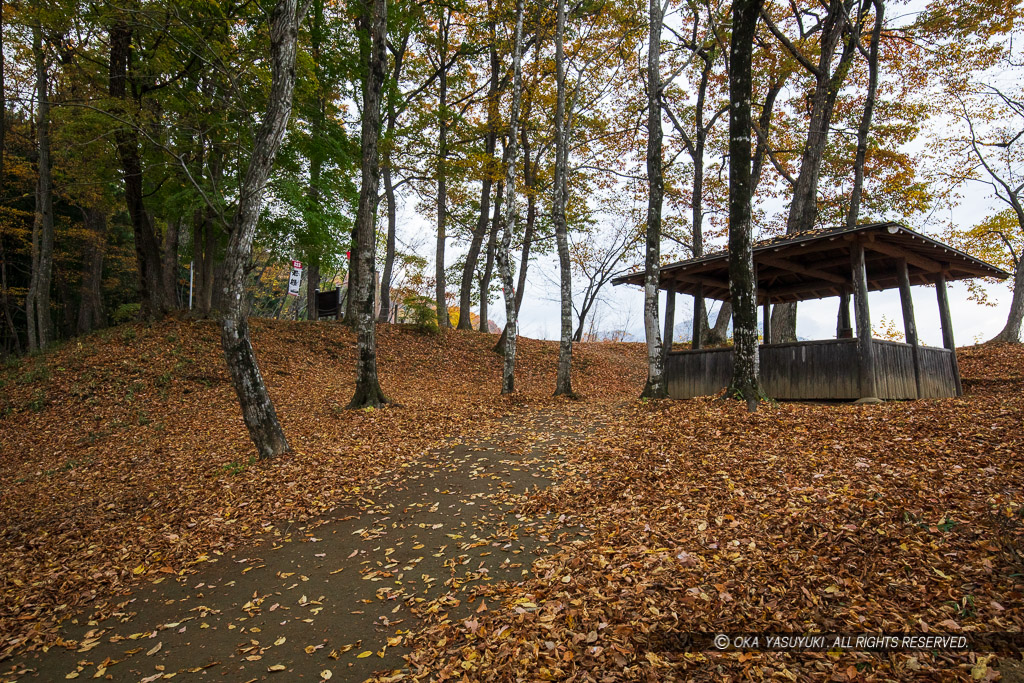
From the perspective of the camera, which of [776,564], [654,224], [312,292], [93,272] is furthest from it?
[312,292]

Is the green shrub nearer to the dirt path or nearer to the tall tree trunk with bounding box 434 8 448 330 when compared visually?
the tall tree trunk with bounding box 434 8 448 330

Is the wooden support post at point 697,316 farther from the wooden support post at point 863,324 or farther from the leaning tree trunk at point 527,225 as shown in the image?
the leaning tree trunk at point 527,225

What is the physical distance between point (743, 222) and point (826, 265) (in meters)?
4.39

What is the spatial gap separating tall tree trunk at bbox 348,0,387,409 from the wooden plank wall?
7.63 m

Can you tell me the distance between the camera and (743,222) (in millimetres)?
7988

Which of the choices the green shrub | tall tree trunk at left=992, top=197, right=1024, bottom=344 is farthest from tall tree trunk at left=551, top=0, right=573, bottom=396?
tall tree trunk at left=992, top=197, right=1024, bottom=344

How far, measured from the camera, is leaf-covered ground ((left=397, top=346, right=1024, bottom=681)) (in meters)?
2.82

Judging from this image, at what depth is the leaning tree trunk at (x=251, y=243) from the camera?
6.85 meters

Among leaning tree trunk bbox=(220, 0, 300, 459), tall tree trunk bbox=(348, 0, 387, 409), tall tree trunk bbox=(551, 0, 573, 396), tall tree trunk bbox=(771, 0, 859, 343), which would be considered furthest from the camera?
tall tree trunk bbox=(771, 0, 859, 343)

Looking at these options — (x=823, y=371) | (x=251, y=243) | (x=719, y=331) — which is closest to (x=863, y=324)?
(x=823, y=371)

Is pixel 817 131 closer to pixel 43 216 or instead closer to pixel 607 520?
pixel 607 520

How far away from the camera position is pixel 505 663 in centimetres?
306

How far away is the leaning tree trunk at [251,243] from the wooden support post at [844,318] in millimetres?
13872

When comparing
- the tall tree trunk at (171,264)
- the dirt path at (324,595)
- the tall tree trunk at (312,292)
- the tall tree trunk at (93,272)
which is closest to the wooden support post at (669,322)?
the dirt path at (324,595)
